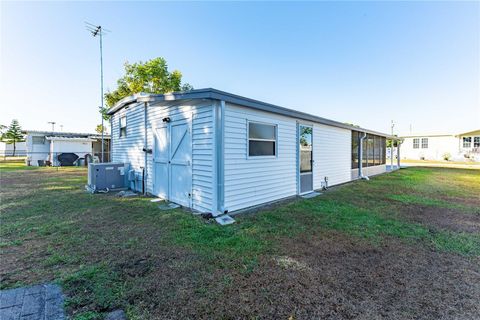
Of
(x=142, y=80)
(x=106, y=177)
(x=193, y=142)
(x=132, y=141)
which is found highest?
(x=142, y=80)

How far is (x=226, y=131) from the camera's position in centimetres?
502

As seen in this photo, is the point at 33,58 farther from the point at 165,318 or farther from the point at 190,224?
the point at 165,318

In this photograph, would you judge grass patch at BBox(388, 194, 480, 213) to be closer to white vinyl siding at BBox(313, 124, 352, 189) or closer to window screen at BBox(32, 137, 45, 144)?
white vinyl siding at BBox(313, 124, 352, 189)

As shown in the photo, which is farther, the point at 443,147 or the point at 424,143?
the point at 424,143

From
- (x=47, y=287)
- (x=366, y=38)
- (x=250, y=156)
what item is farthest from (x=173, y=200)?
(x=366, y=38)

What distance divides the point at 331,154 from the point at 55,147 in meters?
21.3

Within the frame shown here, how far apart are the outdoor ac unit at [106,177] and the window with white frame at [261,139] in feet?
17.9

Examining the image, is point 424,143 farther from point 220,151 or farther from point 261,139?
point 220,151

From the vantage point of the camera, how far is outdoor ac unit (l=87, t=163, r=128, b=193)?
7578 millimetres

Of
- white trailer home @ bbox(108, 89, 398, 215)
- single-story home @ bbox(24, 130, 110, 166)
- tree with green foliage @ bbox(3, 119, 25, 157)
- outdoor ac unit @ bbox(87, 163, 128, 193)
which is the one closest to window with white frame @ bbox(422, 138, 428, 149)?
white trailer home @ bbox(108, 89, 398, 215)

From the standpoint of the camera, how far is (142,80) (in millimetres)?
19953

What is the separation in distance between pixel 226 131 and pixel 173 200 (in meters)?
2.70

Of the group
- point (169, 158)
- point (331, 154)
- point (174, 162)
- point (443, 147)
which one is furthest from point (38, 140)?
point (443, 147)

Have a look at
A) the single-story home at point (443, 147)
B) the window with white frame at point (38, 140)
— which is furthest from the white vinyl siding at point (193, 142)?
the single-story home at point (443, 147)
